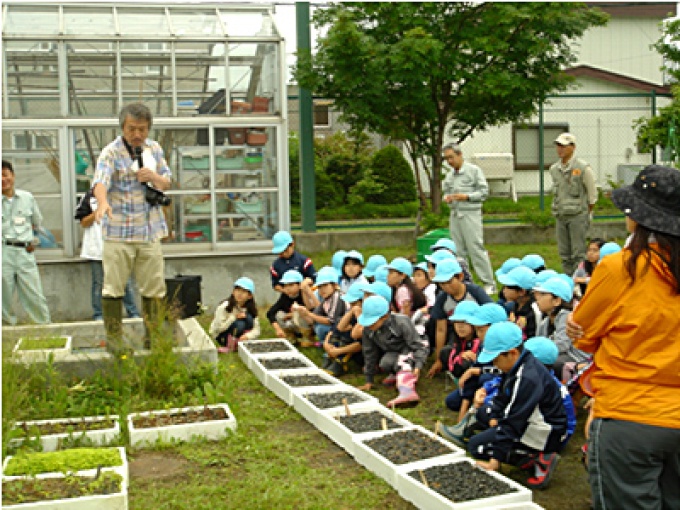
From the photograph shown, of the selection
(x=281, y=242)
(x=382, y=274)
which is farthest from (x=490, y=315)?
(x=281, y=242)

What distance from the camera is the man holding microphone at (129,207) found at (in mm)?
7409

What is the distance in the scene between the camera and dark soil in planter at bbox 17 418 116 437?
248 inches

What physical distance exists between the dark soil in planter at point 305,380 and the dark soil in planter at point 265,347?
46.6 inches

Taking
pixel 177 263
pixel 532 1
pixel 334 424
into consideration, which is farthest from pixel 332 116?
pixel 334 424

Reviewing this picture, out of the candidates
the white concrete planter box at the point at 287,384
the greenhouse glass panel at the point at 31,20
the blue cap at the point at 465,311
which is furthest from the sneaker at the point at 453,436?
the greenhouse glass panel at the point at 31,20

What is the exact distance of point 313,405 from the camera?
6.97 m

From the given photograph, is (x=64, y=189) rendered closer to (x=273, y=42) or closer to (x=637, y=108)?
(x=273, y=42)

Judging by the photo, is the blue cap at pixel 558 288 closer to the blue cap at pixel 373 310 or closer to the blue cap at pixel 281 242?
the blue cap at pixel 373 310

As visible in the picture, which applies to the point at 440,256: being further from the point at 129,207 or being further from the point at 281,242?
the point at 129,207

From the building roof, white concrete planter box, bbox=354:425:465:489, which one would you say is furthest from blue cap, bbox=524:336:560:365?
the building roof

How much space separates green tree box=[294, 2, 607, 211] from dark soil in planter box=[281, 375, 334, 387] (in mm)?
7047

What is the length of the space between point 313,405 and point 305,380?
2.93 ft

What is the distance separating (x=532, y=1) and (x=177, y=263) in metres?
6.57

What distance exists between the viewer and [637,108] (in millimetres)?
17438
